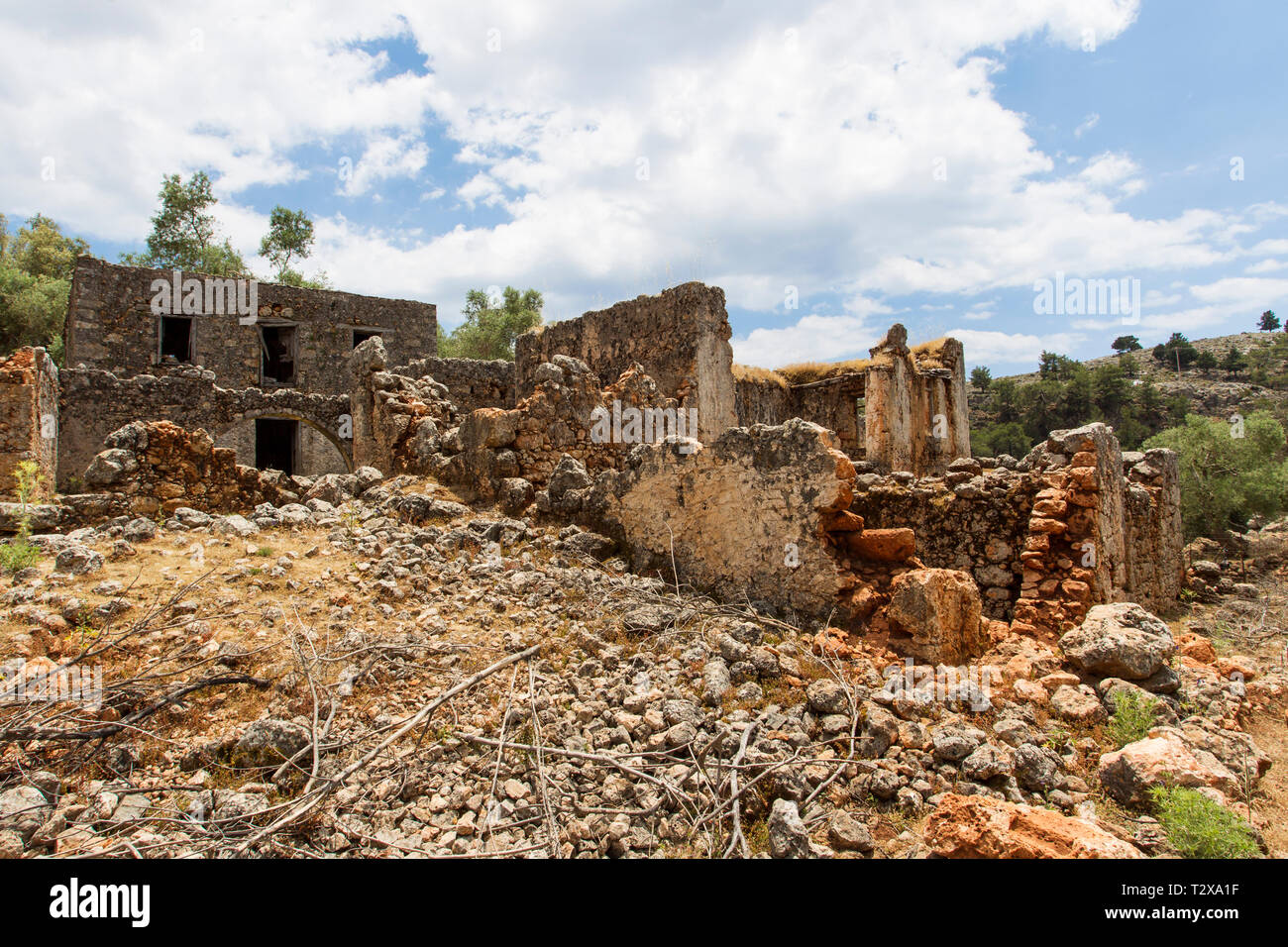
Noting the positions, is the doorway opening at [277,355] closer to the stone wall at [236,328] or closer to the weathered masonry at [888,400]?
the stone wall at [236,328]

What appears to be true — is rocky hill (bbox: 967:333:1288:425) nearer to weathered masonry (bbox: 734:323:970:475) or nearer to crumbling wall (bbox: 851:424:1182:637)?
weathered masonry (bbox: 734:323:970:475)

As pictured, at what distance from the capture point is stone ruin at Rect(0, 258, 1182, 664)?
17.4 ft

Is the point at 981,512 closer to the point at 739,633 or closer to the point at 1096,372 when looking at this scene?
the point at 739,633

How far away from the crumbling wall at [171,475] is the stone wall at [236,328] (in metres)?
9.79

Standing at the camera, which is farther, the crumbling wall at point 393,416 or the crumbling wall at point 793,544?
the crumbling wall at point 393,416

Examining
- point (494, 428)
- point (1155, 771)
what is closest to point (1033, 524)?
point (1155, 771)

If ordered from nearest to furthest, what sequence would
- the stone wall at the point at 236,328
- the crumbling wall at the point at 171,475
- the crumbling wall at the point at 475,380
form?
the crumbling wall at the point at 171,475 < the crumbling wall at the point at 475,380 < the stone wall at the point at 236,328

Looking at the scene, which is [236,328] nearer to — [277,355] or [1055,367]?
[277,355]

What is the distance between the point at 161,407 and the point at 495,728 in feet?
46.9

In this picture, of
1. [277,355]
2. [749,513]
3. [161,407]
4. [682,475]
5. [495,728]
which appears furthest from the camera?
[277,355]

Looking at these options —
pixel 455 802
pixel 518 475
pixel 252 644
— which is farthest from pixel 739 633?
pixel 518 475

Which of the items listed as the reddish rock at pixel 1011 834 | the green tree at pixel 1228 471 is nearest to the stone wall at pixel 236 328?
the reddish rock at pixel 1011 834

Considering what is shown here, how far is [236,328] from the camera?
1850 centimetres

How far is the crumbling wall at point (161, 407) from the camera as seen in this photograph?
13500 mm
